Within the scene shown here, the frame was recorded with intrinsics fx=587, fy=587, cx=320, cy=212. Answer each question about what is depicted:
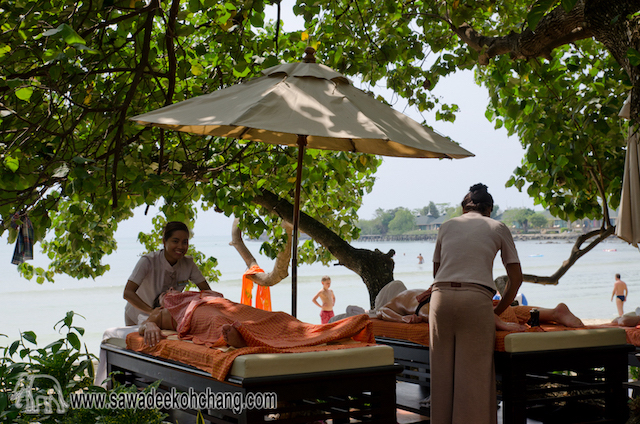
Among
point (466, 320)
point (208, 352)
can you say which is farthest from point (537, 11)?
point (208, 352)

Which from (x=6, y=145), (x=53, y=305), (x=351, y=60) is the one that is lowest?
(x=53, y=305)

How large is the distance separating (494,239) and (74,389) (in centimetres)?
245

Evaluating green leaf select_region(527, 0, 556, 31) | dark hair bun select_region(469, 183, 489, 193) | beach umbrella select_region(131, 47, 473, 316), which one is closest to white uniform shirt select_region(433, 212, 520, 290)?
dark hair bun select_region(469, 183, 489, 193)

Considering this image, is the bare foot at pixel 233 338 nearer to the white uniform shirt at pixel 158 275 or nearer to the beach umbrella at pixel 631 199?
the white uniform shirt at pixel 158 275

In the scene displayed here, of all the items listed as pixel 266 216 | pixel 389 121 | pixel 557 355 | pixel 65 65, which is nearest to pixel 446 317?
pixel 557 355

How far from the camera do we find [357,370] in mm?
2922

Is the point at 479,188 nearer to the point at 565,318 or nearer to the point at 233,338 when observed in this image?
the point at 565,318

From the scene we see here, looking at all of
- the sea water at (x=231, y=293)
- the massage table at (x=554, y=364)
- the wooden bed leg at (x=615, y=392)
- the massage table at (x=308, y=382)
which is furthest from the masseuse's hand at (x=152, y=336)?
the sea water at (x=231, y=293)

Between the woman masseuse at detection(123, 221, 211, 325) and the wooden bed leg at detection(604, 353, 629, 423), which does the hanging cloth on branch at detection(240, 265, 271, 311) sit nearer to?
the woman masseuse at detection(123, 221, 211, 325)

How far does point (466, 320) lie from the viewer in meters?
3.43

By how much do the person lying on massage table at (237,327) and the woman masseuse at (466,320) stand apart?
0.48 metres

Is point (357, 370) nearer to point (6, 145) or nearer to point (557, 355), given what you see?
point (557, 355)

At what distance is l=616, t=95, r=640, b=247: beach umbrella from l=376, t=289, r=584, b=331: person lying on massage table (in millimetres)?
748

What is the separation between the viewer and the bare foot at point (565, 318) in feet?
13.3
